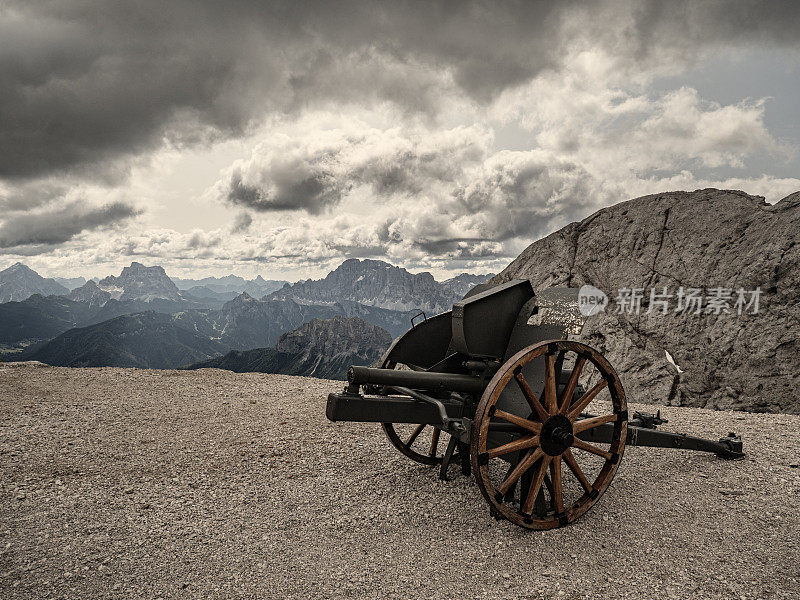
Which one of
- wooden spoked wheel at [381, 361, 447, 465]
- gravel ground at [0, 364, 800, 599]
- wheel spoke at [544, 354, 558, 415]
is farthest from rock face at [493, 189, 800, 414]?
wheel spoke at [544, 354, 558, 415]

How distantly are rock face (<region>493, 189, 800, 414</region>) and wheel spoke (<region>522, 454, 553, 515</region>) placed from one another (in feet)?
32.5

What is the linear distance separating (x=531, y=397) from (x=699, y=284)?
42.0 feet

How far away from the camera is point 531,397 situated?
Result: 4.56m

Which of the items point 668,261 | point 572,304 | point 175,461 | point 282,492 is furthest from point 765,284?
point 175,461

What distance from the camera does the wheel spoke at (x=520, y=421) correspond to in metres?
4.33

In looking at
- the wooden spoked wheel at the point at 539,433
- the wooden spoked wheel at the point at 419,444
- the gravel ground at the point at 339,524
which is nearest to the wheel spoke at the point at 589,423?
the wooden spoked wheel at the point at 539,433

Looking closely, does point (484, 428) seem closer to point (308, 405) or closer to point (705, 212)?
point (308, 405)

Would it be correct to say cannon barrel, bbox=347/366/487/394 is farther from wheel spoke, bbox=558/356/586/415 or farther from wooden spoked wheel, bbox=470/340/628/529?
wheel spoke, bbox=558/356/586/415

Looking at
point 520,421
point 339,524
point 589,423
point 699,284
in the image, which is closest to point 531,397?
point 520,421

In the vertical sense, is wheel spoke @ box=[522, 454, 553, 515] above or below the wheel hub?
below

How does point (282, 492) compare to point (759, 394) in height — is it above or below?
below

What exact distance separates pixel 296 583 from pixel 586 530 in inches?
120

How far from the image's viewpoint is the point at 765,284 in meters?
12.9

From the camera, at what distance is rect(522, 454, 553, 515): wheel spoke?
463 cm
